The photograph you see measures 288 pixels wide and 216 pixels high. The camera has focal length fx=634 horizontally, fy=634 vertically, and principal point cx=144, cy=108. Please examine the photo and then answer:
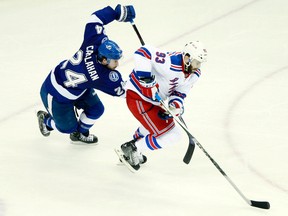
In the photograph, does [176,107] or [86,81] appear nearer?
[176,107]

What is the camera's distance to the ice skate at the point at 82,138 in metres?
4.66

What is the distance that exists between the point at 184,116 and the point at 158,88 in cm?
98

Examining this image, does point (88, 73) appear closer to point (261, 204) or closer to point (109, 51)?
point (109, 51)

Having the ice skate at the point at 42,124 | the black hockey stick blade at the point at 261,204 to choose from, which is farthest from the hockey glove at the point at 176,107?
the ice skate at the point at 42,124

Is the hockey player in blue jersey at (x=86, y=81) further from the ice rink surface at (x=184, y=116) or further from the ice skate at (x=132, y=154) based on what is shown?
the ice skate at (x=132, y=154)

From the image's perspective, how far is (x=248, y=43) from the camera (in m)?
6.36

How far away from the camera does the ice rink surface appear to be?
3.99 metres

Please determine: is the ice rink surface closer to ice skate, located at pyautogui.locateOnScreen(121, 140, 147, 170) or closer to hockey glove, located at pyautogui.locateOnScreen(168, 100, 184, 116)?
ice skate, located at pyautogui.locateOnScreen(121, 140, 147, 170)

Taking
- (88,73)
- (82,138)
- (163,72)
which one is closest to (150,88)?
(163,72)

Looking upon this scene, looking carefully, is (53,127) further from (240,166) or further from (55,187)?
(240,166)

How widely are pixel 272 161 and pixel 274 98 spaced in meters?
1.04

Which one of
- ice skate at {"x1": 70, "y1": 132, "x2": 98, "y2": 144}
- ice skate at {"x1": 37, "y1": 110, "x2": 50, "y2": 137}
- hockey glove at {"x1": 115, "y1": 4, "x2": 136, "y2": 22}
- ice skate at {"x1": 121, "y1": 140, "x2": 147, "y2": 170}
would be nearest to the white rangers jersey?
ice skate at {"x1": 121, "y1": 140, "x2": 147, "y2": 170}

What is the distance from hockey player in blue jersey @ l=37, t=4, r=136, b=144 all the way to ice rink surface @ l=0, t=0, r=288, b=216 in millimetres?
193

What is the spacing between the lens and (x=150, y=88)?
12.8 ft
